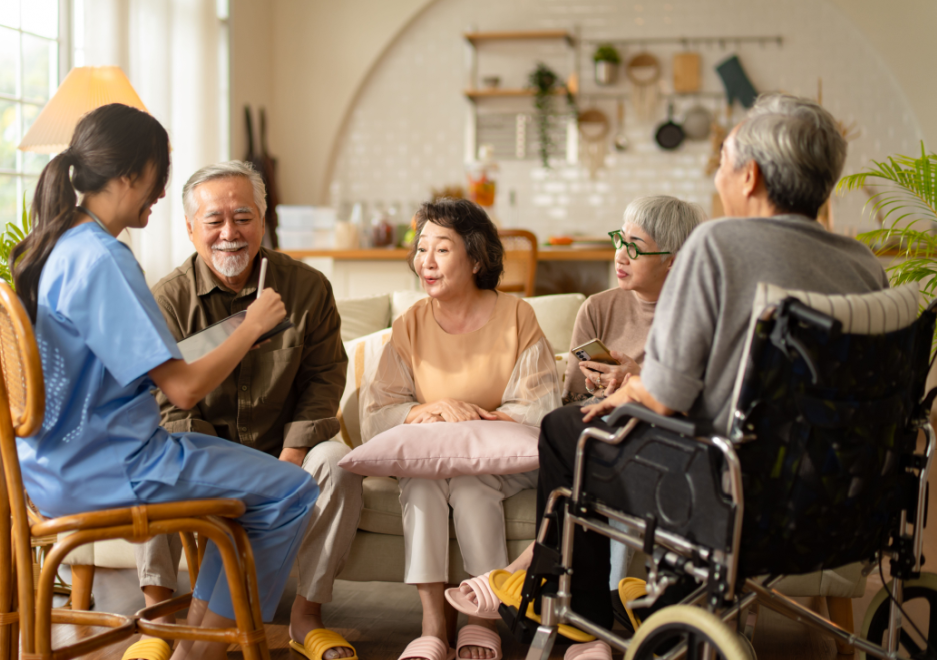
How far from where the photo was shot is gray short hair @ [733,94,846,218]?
1.41m

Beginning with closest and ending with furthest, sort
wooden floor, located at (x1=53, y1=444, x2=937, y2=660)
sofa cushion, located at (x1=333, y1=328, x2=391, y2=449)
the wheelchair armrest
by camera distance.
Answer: the wheelchair armrest, wooden floor, located at (x1=53, y1=444, x2=937, y2=660), sofa cushion, located at (x1=333, y1=328, x2=391, y2=449)

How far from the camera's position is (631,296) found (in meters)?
2.35

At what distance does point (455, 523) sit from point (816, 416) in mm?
1029

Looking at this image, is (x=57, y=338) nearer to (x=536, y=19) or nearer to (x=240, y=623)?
(x=240, y=623)

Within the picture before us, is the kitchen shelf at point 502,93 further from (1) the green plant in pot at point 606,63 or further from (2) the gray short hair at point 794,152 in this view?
(2) the gray short hair at point 794,152

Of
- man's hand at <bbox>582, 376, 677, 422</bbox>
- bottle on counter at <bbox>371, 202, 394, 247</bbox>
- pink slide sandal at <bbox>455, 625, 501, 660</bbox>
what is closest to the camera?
man's hand at <bbox>582, 376, 677, 422</bbox>

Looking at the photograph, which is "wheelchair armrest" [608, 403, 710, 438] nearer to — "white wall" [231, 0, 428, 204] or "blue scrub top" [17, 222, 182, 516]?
"blue scrub top" [17, 222, 182, 516]

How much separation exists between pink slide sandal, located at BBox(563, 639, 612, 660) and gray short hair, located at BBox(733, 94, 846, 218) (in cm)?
106

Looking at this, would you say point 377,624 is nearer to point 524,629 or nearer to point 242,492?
point 524,629

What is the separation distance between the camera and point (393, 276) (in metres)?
4.73

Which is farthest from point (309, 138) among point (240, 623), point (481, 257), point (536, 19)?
point (240, 623)

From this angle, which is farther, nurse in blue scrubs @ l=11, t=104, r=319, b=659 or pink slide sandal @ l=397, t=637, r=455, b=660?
pink slide sandal @ l=397, t=637, r=455, b=660

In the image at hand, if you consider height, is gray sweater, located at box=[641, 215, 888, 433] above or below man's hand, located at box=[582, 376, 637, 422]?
above

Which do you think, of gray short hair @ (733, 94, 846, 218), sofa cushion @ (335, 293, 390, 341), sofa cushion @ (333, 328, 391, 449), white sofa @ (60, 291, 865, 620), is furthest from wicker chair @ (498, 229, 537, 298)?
gray short hair @ (733, 94, 846, 218)
